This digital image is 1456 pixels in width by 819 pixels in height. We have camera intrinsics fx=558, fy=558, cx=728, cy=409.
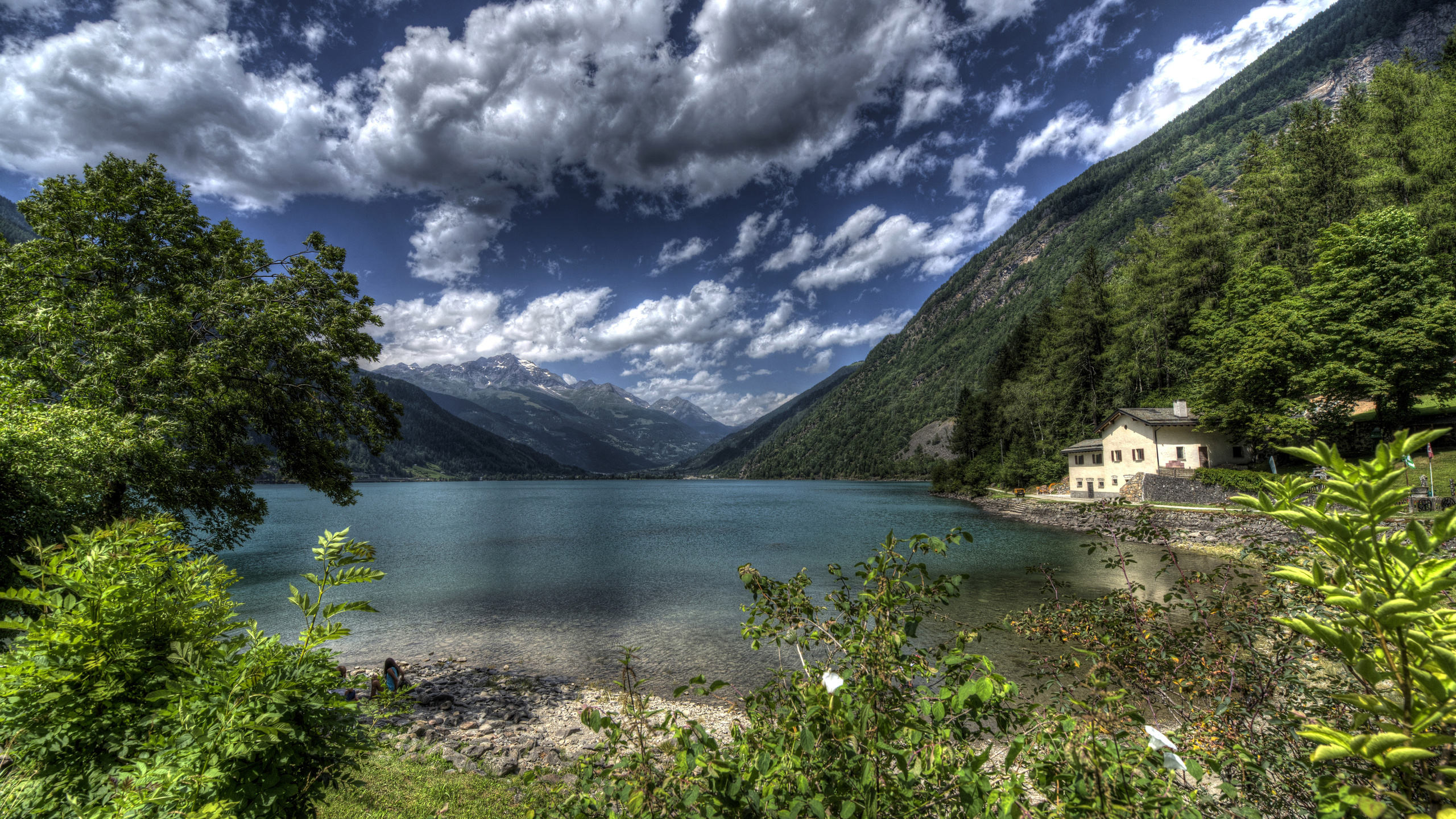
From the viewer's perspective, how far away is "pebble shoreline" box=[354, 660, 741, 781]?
30.8 ft

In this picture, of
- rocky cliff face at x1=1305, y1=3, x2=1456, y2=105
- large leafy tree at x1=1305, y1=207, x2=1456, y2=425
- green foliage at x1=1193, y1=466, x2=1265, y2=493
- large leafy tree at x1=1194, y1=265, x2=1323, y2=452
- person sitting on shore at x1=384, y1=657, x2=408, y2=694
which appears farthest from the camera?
rocky cliff face at x1=1305, y1=3, x2=1456, y2=105

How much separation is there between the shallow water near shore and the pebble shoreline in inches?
52.8

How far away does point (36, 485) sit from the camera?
7.11m

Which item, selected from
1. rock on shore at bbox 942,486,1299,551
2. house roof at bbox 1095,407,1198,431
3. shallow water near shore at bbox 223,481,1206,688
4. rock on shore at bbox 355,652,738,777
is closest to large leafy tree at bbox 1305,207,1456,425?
rock on shore at bbox 942,486,1299,551

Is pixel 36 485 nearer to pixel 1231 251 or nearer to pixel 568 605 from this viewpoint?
pixel 568 605

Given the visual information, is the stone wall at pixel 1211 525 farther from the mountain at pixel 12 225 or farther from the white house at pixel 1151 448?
the mountain at pixel 12 225

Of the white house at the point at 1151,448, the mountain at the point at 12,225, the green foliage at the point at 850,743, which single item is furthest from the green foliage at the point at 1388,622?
the mountain at the point at 12,225

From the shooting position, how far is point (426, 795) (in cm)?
752

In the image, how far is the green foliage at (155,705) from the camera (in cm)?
316

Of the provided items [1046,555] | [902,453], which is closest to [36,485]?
[1046,555]

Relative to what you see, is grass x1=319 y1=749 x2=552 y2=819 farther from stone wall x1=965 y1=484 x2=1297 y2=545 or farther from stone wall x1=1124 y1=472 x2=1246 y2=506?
stone wall x1=1124 y1=472 x2=1246 y2=506

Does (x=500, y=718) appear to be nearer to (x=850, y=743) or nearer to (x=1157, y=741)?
(x=850, y=743)

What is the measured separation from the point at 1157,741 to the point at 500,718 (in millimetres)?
12037

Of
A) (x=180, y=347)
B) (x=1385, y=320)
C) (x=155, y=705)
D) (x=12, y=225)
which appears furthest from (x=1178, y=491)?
(x=12, y=225)
